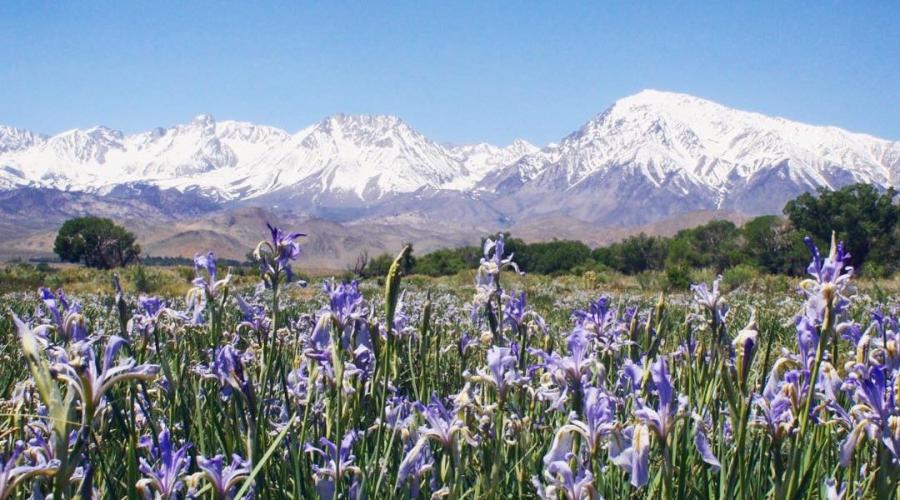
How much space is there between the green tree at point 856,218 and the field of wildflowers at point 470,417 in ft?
213

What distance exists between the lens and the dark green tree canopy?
290 ft

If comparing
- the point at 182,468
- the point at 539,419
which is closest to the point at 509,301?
the point at 539,419

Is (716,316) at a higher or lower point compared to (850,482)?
higher

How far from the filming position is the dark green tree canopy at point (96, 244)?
88.4 meters

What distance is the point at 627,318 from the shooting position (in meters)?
4.99

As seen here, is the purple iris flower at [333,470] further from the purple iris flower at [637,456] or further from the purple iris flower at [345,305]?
the purple iris flower at [637,456]

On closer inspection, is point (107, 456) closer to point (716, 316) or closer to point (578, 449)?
point (578, 449)

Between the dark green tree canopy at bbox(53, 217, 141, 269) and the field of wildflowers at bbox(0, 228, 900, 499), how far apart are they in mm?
85272

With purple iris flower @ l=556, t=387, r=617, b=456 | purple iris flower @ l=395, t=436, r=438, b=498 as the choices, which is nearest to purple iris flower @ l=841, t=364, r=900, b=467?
purple iris flower @ l=556, t=387, r=617, b=456

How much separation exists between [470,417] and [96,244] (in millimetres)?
105631

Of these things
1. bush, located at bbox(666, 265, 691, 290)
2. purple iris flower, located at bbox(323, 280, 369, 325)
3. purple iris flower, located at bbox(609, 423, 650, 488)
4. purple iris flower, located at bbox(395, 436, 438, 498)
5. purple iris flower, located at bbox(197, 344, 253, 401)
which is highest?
purple iris flower, located at bbox(323, 280, 369, 325)

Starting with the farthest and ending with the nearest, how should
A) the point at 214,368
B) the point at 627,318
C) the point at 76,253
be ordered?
the point at 76,253
the point at 627,318
the point at 214,368

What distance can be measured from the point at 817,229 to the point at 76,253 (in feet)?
334

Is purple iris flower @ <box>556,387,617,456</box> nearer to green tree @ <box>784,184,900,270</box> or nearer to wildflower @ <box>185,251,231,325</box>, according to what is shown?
wildflower @ <box>185,251,231,325</box>
